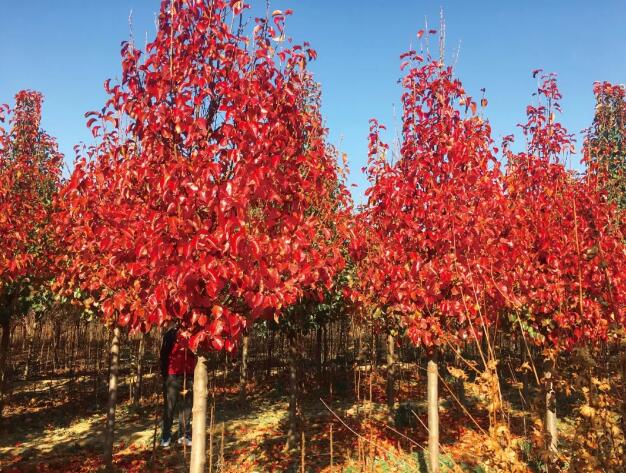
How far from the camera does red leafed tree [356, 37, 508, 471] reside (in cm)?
470

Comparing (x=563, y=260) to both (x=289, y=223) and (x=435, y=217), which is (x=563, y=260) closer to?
(x=435, y=217)

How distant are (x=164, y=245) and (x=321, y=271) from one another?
54.5 inches

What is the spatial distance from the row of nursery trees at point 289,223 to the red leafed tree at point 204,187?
0.05 ft

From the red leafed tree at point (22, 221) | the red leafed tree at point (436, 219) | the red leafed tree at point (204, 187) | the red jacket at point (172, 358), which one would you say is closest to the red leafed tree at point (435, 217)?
the red leafed tree at point (436, 219)

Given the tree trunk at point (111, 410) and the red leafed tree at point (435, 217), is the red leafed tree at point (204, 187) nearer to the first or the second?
the red leafed tree at point (435, 217)

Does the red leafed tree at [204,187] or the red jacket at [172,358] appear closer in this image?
the red leafed tree at [204,187]

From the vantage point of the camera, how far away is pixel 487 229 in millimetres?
4746

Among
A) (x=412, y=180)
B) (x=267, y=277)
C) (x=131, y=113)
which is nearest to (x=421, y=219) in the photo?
(x=412, y=180)

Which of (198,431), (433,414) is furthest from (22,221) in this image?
(433,414)

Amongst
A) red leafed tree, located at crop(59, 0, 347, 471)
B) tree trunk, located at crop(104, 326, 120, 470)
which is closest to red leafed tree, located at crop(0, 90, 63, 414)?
tree trunk, located at crop(104, 326, 120, 470)

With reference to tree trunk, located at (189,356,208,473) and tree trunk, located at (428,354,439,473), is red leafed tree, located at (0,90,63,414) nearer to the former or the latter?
tree trunk, located at (189,356,208,473)

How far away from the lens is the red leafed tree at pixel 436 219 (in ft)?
A: 15.4

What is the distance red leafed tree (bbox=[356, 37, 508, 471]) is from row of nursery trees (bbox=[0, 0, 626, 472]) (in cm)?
2

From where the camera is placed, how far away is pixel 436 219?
4789 mm
